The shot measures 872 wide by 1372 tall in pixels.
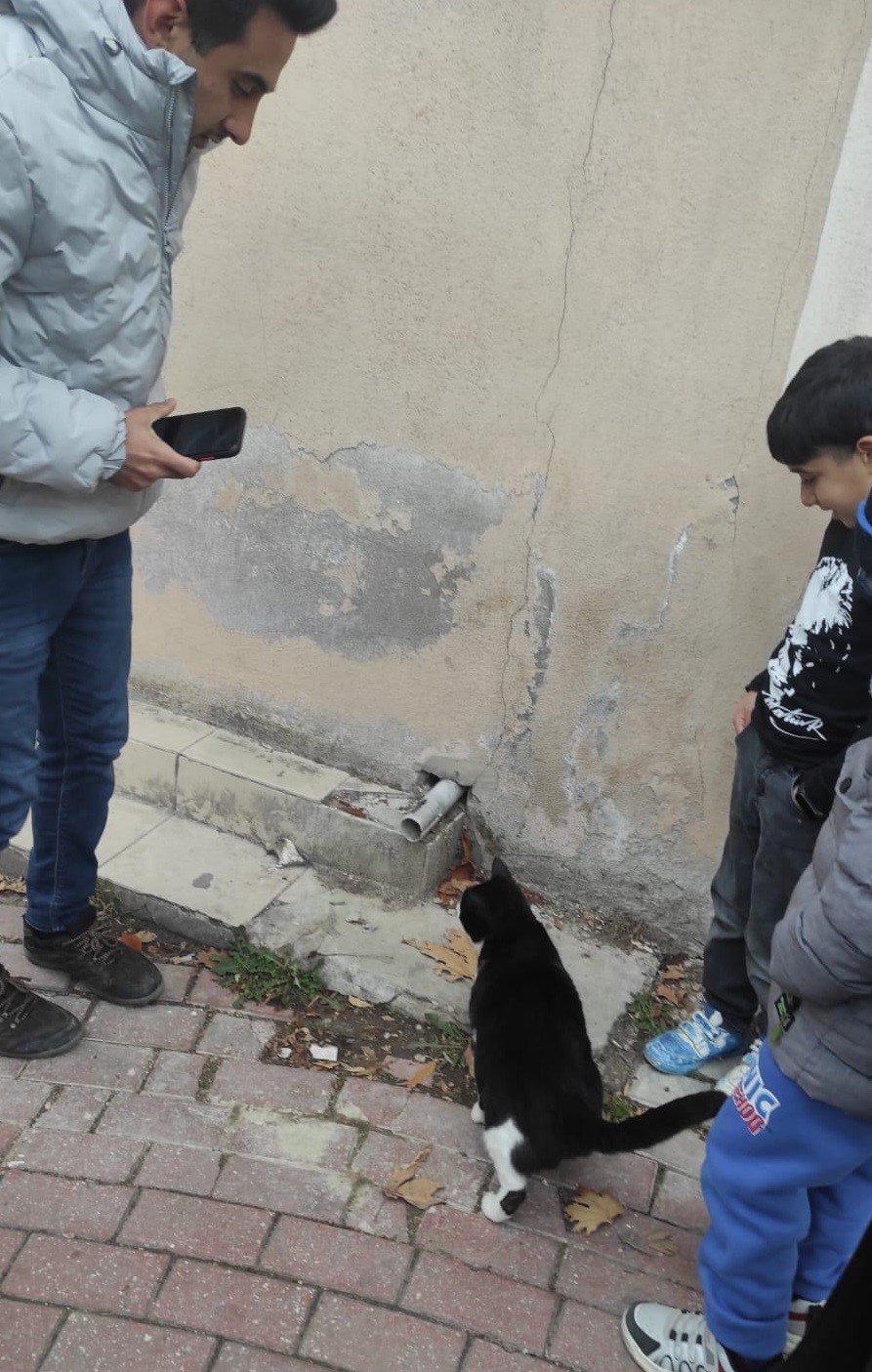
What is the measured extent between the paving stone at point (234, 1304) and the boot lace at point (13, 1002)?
77 cm

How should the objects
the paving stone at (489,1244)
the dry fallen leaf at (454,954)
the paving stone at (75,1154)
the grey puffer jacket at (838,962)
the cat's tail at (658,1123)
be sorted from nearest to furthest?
1. the grey puffer jacket at (838,962)
2. the cat's tail at (658,1123)
3. the paving stone at (489,1244)
4. the paving stone at (75,1154)
5. the dry fallen leaf at (454,954)

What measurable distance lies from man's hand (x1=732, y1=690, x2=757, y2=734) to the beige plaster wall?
0.21m

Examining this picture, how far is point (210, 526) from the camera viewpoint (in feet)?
11.9

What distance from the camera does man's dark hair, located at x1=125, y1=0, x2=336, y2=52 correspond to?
76.7 inches

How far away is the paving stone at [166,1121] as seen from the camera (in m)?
2.51

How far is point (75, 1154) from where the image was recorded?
96.0 inches

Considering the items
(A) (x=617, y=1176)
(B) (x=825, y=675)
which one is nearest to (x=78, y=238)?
(B) (x=825, y=675)

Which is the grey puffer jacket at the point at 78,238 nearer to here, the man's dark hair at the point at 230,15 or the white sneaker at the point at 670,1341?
the man's dark hair at the point at 230,15

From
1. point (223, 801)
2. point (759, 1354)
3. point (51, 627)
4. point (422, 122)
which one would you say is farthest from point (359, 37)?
point (759, 1354)

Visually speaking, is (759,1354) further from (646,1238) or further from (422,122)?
(422,122)

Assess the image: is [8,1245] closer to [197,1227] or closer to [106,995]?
[197,1227]

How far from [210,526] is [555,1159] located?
224cm

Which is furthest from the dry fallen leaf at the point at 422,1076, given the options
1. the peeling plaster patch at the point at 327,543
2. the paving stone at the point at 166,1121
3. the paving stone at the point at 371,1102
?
the peeling plaster patch at the point at 327,543

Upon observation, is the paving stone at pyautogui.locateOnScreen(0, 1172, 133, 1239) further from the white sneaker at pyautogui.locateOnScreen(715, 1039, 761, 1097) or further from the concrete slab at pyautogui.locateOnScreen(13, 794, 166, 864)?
the white sneaker at pyautogui.locateOnScreen(715, 1039, 761, 1097)
